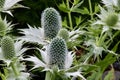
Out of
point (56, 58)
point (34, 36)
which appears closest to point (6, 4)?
point (34, 36)

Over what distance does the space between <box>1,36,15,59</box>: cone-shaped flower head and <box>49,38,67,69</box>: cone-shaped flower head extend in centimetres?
15

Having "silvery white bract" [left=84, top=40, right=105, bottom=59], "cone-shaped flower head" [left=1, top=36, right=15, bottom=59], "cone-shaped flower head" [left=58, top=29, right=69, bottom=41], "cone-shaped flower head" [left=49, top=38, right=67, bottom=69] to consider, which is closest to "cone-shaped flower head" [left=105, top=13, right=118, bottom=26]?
"silvery white bract" [left=84, top=40, right=105, bottom=59]

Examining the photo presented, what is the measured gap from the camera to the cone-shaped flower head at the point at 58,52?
1373 millimetres

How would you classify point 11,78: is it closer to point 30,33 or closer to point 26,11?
point 30,33

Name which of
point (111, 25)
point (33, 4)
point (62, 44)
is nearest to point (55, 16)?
point (62, 44)

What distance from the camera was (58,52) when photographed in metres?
1.40

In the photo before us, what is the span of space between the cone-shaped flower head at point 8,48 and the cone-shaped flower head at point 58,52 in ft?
0.50

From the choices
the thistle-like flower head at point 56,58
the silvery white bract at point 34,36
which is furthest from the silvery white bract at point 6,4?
the thistle-like flower head at point 56,58

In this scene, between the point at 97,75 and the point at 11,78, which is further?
the point at 97,75

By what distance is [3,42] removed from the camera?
4.79 ft

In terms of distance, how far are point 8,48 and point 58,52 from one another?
189 mm

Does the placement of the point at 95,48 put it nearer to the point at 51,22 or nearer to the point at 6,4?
the point at 51,22

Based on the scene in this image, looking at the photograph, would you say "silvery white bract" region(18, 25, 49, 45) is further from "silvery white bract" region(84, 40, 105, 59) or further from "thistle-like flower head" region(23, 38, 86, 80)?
"silvery white bract" region(84, 40, 105, 59)

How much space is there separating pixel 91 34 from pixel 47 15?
0.72 feet
